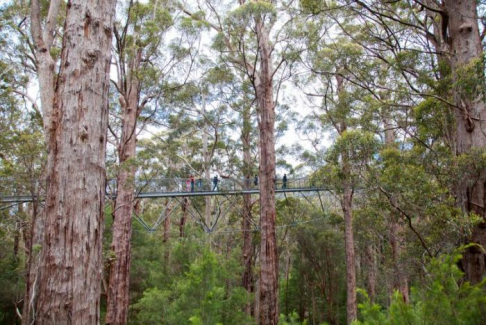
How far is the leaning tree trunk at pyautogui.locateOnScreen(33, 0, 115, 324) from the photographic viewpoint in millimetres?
1726

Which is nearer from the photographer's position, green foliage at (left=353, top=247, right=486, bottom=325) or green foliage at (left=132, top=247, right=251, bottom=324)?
green foliage at (left=353, top=247, right=486, bottom=325)

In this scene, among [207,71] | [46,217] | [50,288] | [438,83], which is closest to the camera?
[50,288]

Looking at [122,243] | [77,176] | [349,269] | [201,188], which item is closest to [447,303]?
[77,176]

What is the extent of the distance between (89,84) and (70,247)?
893 mm

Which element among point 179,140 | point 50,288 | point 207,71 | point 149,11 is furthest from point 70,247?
point 179,140

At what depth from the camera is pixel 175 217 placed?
18125 millimetres

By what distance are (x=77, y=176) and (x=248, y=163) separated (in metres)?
10.6

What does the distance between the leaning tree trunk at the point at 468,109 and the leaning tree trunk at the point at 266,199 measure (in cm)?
285

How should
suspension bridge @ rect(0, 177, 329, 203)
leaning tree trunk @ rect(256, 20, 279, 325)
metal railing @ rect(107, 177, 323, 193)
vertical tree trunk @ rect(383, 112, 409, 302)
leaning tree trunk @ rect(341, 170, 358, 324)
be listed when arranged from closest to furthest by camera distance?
leaning tree trunk @ rect(256, 20, 279, 325) < vertical tree trunk @ rect(383, 112, 409, 302) < leaning tree trunk @ rect(341, 170, 358, 324) < suspension bridge @ rect(0, 177, 329, 203) < metal railing @ rect(107, 177, 323, 193)

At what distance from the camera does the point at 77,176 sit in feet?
6.13

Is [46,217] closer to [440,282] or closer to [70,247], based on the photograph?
[70,247]

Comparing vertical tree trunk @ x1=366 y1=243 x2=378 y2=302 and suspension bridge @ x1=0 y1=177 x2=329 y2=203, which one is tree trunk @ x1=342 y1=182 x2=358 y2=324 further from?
Answer: vertical tree trunk @ x1=366 y1=243 x2=378 y2=302

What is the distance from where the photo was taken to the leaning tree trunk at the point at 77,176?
1726 mm

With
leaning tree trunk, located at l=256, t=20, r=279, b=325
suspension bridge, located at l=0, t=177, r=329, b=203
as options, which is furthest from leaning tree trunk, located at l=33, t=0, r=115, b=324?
suspension bridge, located at l=0, t=177, r=329, b=203
